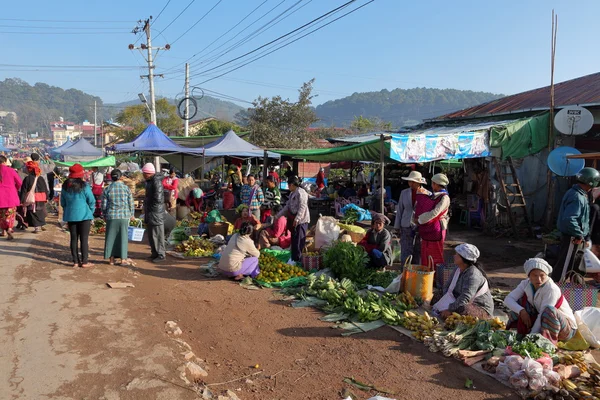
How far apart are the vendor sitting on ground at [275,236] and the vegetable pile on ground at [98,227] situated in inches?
186

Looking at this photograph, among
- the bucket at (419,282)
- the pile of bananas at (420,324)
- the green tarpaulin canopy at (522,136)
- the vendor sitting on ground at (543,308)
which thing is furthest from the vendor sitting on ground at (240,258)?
the green tarpaulin canopy at (522,136)

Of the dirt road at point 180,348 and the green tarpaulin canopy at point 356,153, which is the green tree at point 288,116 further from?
the dirt road at point 180,348

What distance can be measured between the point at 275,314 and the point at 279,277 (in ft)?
4.20

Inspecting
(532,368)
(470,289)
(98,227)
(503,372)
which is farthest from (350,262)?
(98,227)

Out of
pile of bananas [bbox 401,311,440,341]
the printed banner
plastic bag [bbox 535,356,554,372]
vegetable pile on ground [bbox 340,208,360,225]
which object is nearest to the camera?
plastic bag [bbox 535,356,554,372]

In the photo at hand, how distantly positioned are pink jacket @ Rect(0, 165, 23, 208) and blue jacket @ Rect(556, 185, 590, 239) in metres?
9.48

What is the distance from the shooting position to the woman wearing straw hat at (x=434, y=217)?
618 centimetres

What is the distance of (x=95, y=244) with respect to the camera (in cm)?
955

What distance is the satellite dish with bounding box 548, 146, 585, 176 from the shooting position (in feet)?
Answer: 31.6

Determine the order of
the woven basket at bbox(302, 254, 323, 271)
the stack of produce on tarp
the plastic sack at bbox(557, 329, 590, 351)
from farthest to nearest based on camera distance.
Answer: the woven basket at bbox(302, 254, 323, 271)
the stack of produce on tarp
the plastic sack at bbox(557, 329, 590, 351)

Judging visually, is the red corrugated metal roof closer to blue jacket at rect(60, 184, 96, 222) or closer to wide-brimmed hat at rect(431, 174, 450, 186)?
wide-brimmed hat at rect(431, 174, 450, 186)

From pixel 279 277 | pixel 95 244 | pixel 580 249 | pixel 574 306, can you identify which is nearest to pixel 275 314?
pixel 279 277

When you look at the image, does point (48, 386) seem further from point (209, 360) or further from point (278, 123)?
point (278, 123)

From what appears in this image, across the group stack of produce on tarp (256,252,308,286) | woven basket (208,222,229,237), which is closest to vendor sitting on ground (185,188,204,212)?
woven basket (208,222,229,237)
